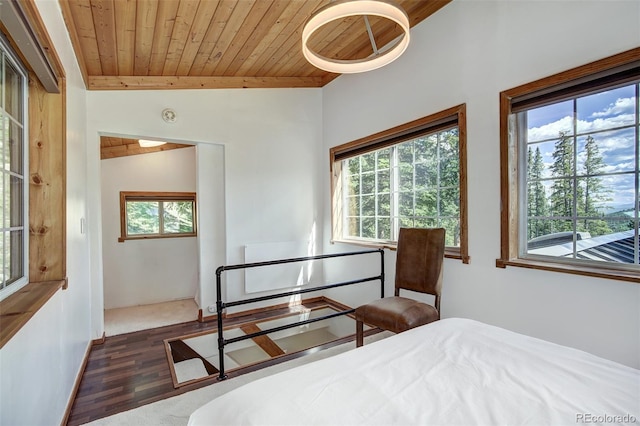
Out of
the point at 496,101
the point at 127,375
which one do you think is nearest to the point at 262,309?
the point at 127,375

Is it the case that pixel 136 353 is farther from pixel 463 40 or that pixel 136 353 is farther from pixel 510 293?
pixel 463 40

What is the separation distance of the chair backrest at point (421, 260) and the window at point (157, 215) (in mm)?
3533

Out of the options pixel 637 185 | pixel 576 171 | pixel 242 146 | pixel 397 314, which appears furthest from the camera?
pixel 242 146

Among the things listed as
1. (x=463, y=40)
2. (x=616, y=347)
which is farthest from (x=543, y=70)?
(x=616, y=347)

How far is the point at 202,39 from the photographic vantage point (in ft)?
8.65

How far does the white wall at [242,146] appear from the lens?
3051 millimetres

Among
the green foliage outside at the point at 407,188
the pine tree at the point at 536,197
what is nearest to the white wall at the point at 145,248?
the green foliage outside at the point at 407,188

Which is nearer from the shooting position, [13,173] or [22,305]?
[22,305]

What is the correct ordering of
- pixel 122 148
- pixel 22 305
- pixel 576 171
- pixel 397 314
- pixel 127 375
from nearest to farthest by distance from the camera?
pixel 22 305 → pixel 576 171 → pixel 397 314 → pixel 127 375 → pixel 122 148

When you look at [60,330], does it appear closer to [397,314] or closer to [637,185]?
[397,314]

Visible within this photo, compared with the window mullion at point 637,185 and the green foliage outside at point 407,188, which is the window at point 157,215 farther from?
the window mullion at point 637,185

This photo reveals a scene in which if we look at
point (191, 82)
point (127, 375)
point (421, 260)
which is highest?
point (191, 82)

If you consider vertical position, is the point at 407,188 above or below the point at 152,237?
above

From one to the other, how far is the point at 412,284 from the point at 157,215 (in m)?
3.97
